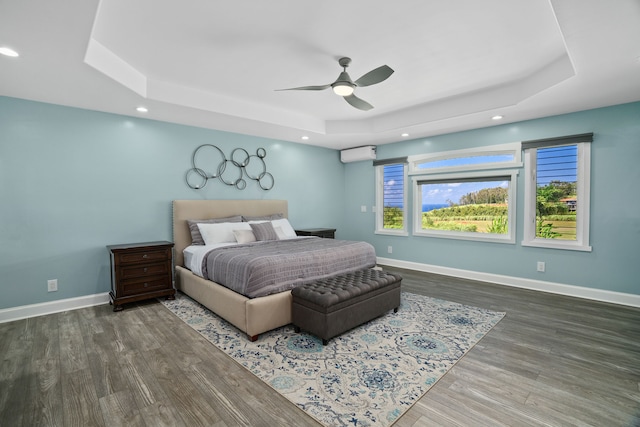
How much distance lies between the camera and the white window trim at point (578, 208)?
3941 mm

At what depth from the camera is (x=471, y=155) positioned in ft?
16.4

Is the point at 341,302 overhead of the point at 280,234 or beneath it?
beneath

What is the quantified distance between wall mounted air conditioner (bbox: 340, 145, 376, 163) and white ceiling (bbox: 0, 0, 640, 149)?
1.75 meters

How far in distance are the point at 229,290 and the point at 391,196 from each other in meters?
4.06

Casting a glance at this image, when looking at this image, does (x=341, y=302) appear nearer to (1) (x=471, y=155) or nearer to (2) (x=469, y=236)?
(2) (x=469, y=236)

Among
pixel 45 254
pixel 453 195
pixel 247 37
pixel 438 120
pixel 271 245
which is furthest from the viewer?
pixel 453 195

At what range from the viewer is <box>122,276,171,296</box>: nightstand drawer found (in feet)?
11.9

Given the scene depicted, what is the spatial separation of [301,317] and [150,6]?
2.85 m

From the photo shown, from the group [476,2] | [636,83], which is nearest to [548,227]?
[636,83]

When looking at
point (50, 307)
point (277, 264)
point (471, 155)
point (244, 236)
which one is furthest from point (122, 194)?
point (471, 155)

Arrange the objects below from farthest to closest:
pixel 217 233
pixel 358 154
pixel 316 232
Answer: pixel 358 154 < pixel 316 232 < pixel 217 233

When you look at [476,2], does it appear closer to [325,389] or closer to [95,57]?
[325,389]

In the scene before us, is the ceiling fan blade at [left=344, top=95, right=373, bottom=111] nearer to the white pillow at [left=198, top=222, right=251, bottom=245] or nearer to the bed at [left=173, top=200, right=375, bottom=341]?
the bed at [left=173, top=200, right=375, bottom=341]

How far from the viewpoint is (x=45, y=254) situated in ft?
11.5
